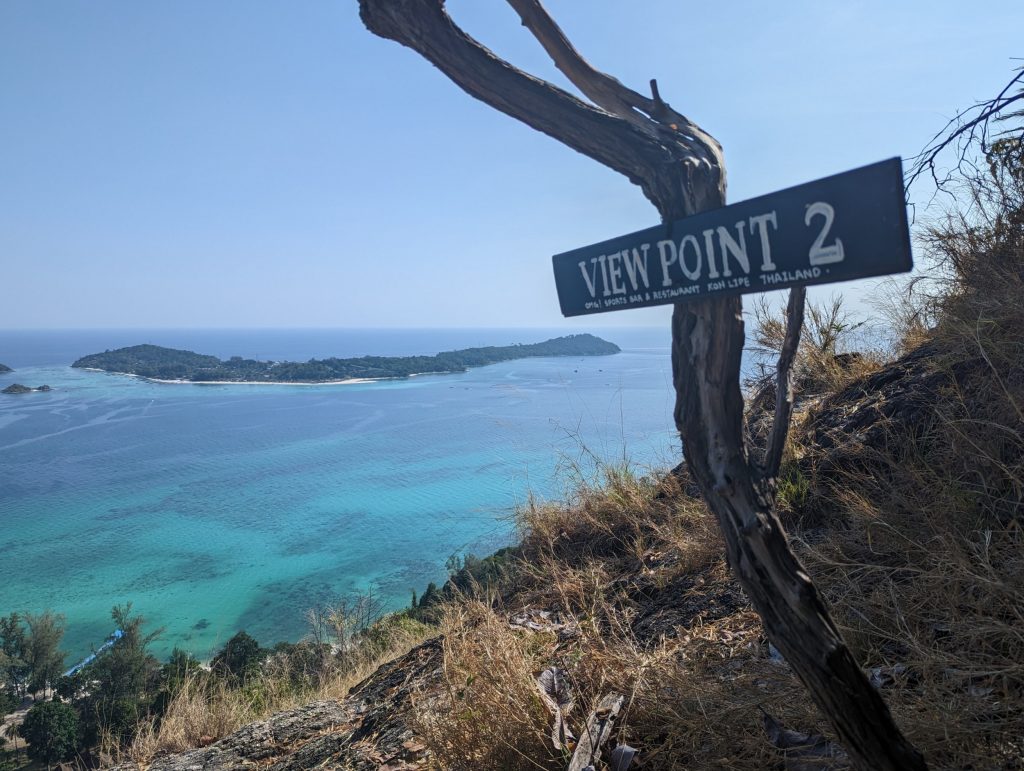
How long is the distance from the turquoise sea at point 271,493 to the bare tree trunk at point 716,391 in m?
3.24

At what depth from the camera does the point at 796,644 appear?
113 cm

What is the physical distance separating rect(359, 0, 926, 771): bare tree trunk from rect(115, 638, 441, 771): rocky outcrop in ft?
4.74

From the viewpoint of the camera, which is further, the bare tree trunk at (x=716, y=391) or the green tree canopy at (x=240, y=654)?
the green tree canopy at (x=240, y=654)

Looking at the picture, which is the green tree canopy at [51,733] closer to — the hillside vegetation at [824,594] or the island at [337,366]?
the hillside vegetation at [824,594]

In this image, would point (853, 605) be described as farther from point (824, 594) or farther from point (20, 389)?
point (20, 389)

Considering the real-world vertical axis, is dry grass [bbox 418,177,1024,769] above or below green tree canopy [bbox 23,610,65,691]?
above

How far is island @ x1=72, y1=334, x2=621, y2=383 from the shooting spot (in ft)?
205

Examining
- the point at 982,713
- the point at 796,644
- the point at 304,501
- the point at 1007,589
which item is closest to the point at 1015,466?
the point at 1007,589

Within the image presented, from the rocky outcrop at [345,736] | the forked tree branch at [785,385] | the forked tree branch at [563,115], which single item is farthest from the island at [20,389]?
the forked tree branch at [785,385]

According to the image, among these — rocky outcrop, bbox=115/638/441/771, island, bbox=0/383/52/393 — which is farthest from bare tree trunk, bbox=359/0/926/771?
island, bbox=0/383/52/393

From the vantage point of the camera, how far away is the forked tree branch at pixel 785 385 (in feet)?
4.10

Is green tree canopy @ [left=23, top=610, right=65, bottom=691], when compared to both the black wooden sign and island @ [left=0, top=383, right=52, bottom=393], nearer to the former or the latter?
the black wooden sign

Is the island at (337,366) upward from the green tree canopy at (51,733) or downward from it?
upward

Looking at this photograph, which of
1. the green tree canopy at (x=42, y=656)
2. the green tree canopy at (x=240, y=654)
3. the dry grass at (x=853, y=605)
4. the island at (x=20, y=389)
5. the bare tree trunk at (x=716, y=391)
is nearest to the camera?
the bare tree trunk at (x=716, y=391)
